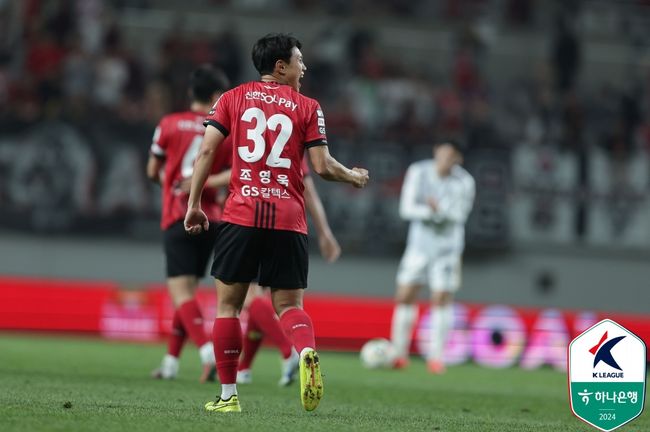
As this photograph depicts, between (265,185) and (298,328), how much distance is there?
30.3 inches

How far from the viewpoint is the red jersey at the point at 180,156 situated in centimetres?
863

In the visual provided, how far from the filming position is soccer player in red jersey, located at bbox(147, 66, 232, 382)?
8609 mm

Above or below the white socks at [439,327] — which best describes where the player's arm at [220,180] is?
above

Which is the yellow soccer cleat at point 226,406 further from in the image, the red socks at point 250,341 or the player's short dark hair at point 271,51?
the red socks at point 250,341

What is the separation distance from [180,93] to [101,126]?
4.23 ft

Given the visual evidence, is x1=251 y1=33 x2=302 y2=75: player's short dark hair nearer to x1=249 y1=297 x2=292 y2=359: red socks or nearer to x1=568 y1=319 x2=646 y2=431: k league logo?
x1=568 y1=319 x2=646 y2=431: k league logo

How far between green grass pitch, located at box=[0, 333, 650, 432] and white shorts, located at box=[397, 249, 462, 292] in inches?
36.4

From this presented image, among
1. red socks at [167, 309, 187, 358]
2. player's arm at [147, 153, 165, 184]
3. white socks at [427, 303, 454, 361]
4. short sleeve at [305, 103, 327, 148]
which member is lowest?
red socks at [167, 309, 187, 358]

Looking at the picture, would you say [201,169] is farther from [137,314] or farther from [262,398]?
[137,314]

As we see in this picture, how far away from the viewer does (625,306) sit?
1816 cm

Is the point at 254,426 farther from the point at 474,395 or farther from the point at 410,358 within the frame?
the point at 410,358

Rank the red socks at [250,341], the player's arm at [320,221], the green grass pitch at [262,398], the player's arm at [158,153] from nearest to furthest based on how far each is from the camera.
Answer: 1. the green grass pitch at [262,398]
2. the player's arm at [320,221]
3. the player's arm at [158,153]
4. the red socks at [250,341]

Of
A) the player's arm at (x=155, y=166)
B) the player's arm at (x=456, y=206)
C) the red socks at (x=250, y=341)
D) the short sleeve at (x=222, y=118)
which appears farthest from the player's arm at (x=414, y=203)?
the short sleeve at (x=222, y=118)

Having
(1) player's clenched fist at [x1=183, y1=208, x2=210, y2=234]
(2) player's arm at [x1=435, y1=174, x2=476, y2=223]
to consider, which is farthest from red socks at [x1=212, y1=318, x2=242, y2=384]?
(2) player's arm at [x1=435, y1=174, x2=476, y2=223]
